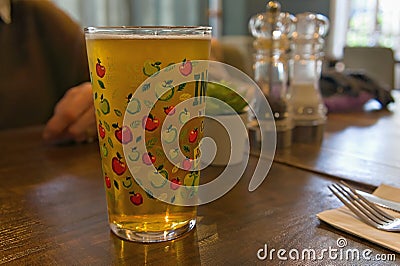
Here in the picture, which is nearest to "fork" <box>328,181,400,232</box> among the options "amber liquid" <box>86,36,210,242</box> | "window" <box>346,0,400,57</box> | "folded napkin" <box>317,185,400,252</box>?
"folded napkin" <box>317,185,400,252</box>

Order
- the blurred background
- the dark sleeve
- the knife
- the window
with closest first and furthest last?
the knife
the dark sleeve
the blurred background
the window

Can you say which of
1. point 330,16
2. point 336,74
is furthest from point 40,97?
point 330,16

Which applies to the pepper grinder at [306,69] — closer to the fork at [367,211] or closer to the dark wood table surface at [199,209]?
the dark wood table surface at [199,209]

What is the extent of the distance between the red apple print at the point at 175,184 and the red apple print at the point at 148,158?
0.10 feet

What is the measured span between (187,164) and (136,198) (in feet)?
0.19

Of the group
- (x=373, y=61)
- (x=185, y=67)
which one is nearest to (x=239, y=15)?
(x=373, y=61)

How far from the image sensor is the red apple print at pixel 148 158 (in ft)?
Result: 1.51

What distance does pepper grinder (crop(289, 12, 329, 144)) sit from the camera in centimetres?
102

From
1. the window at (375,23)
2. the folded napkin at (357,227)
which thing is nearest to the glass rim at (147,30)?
the folded napkin at (357,227)

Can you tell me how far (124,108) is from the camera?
1.49 feet

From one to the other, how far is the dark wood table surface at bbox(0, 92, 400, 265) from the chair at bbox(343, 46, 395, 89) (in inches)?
70.1

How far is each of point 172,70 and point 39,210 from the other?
268 millimetres

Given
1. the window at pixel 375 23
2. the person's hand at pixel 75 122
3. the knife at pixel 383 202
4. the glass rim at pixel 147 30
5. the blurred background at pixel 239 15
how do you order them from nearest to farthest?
the glass rim at pixel 147 30 → the knife at pixel 383 202 → the person's hand at pixel 75 122 → the blurred background at pixel 239 15 → the window at pixel 375 23

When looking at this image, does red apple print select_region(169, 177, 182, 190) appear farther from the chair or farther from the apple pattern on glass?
the chair
